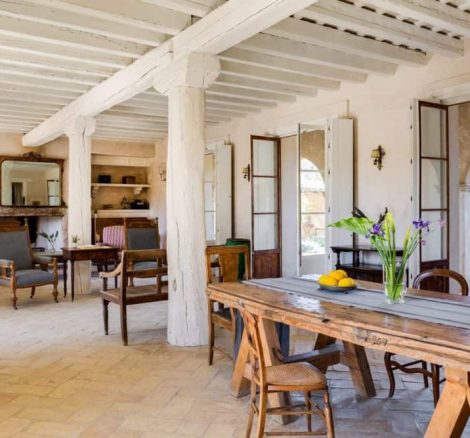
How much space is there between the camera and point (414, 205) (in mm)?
5117

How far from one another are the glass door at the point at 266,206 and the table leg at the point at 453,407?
5430mm

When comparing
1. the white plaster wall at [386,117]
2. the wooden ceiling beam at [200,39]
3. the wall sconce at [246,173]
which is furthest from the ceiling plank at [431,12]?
the wall sconce at [246,173]

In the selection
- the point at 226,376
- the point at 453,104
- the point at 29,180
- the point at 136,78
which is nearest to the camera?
the point at 226,376

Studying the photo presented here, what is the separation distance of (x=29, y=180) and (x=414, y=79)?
7660mm

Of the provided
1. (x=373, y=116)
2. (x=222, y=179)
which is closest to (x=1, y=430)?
(x=373, y=116)

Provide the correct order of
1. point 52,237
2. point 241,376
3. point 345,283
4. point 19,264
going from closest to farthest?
point 345,283, point 241,376, point 19,264, point 52,237

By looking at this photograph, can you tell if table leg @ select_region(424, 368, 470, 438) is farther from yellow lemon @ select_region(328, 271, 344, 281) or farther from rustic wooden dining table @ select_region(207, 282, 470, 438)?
yellow lemon @ select_region(328, 271, 344, 281)

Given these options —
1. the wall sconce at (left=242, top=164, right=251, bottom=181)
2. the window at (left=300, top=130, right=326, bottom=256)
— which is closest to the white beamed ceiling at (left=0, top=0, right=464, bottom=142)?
the wall sconce at (left=242, top=164, right=251, bottom=181)

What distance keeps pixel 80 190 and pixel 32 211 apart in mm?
3186

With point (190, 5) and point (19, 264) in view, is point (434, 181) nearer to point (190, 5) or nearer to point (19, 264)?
point (190, 5)

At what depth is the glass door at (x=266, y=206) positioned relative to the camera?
7.41 m

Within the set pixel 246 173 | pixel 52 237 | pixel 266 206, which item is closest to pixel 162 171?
pixel 52 237

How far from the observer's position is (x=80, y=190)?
7078 millimetres

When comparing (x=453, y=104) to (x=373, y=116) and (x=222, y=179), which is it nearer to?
(x=373, y=116)
